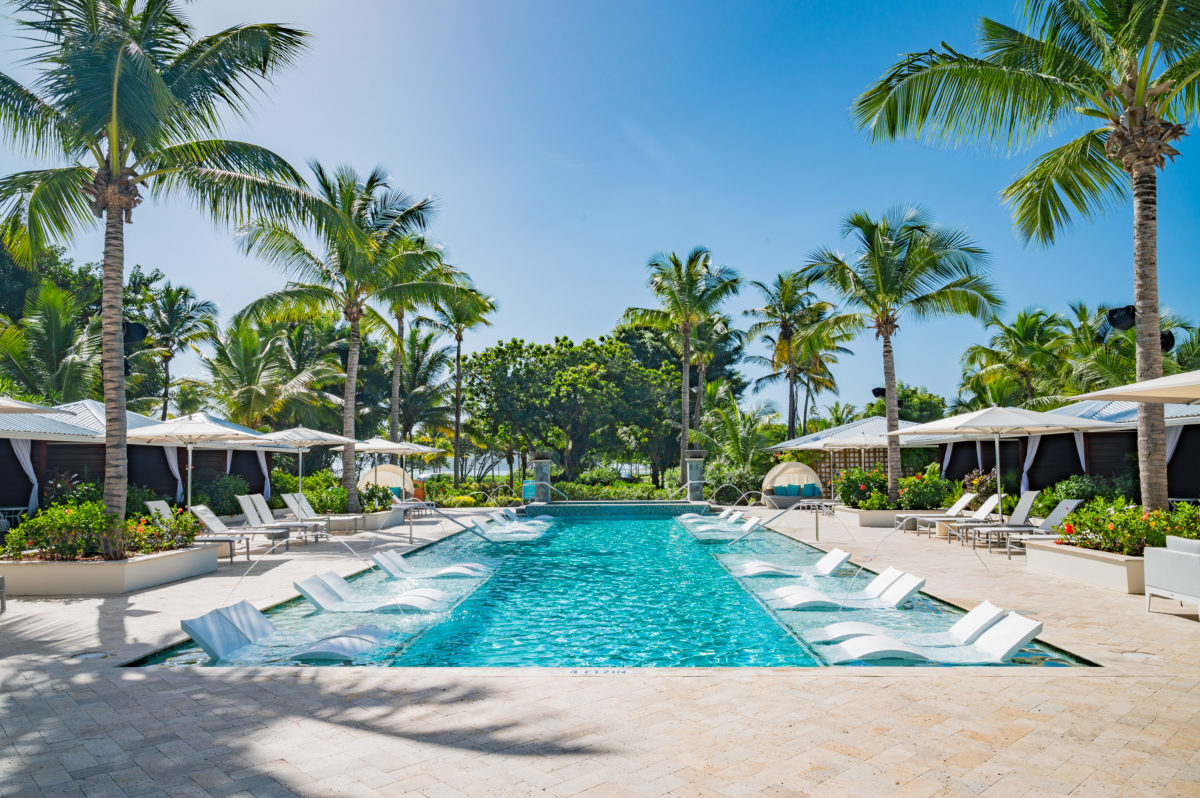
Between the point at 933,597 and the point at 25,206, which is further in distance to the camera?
the point at 25,206

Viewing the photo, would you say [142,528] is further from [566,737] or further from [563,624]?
[566,737]

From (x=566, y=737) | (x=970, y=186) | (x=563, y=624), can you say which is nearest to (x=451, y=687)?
(x=566, y=737)

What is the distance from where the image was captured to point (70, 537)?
8.86 m

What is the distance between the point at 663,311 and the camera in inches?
1041

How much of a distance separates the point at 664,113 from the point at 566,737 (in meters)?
16.8

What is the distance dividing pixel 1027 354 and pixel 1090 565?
67.9 ft

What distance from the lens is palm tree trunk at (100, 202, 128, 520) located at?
921cm

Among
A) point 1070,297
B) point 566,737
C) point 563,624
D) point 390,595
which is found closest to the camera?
point 566,737

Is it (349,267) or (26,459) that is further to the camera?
(349,267)

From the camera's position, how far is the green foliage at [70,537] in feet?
28.9

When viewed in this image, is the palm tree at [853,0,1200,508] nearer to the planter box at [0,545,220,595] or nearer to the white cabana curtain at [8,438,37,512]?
the planter box at [0,545,220,595]

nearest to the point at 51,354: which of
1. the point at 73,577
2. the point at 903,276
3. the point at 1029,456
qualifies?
the point at 73,577

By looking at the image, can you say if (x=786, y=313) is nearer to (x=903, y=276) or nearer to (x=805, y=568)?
(x=903, y=276)

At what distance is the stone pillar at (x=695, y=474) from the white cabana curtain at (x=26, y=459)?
16.7 m
